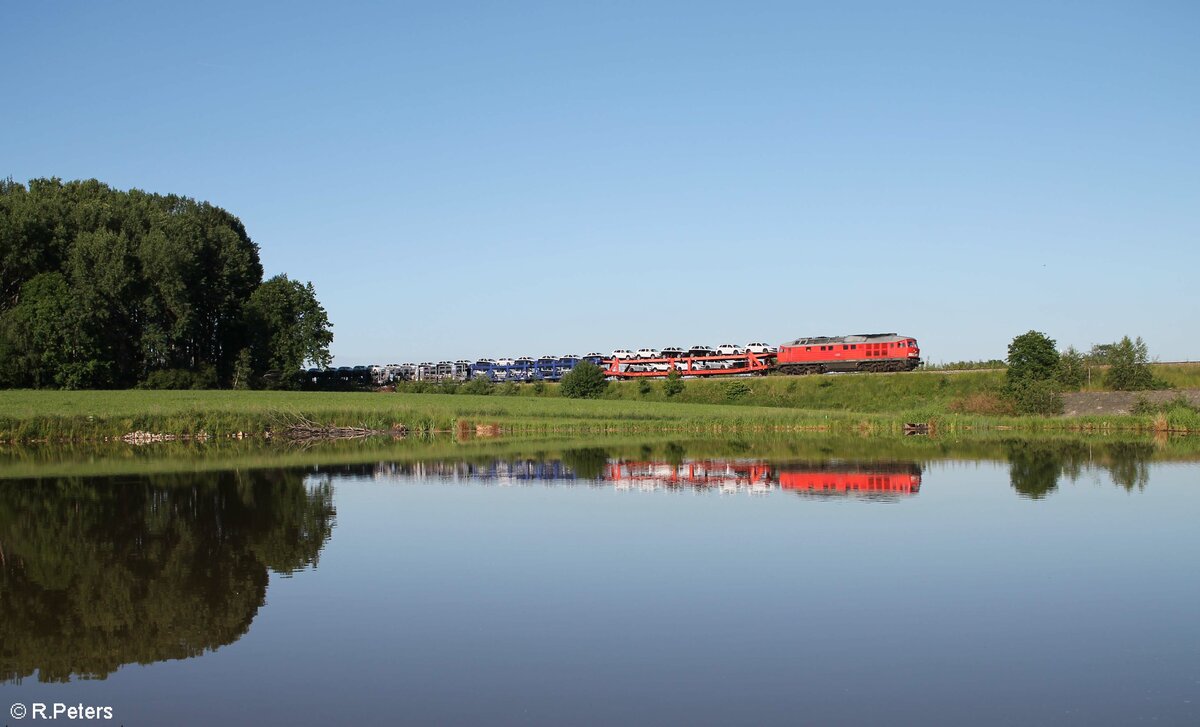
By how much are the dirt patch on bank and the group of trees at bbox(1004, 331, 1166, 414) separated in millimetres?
867

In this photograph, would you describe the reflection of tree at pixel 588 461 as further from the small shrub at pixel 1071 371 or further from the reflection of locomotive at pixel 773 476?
the small shrub at pixel 1071 371

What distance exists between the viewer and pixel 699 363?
80.2 meters

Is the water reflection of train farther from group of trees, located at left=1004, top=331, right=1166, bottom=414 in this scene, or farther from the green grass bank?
group of trees, located at left=1004, top=331, right=1166, bottom=414

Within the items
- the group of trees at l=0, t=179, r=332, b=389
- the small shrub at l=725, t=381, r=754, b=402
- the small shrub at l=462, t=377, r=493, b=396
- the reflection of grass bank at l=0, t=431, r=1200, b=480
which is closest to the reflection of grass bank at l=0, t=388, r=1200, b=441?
the reflection of grass bank at l=0, t=431, r=1200, b=480

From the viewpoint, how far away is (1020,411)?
5256 centimetres

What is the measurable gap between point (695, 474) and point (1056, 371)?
3656 cm

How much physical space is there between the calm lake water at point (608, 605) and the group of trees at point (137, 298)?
3978cm

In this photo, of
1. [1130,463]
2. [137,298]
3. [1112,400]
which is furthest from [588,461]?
[137,298]

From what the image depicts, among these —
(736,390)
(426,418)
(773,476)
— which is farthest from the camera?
(736,390)

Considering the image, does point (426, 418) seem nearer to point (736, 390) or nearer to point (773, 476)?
point (773, 476)

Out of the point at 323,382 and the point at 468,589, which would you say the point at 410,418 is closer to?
the point at 468,589

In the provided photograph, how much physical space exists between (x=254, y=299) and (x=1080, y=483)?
59.1m

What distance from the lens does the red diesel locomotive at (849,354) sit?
231 ft

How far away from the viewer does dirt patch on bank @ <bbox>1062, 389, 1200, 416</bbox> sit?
165ft
